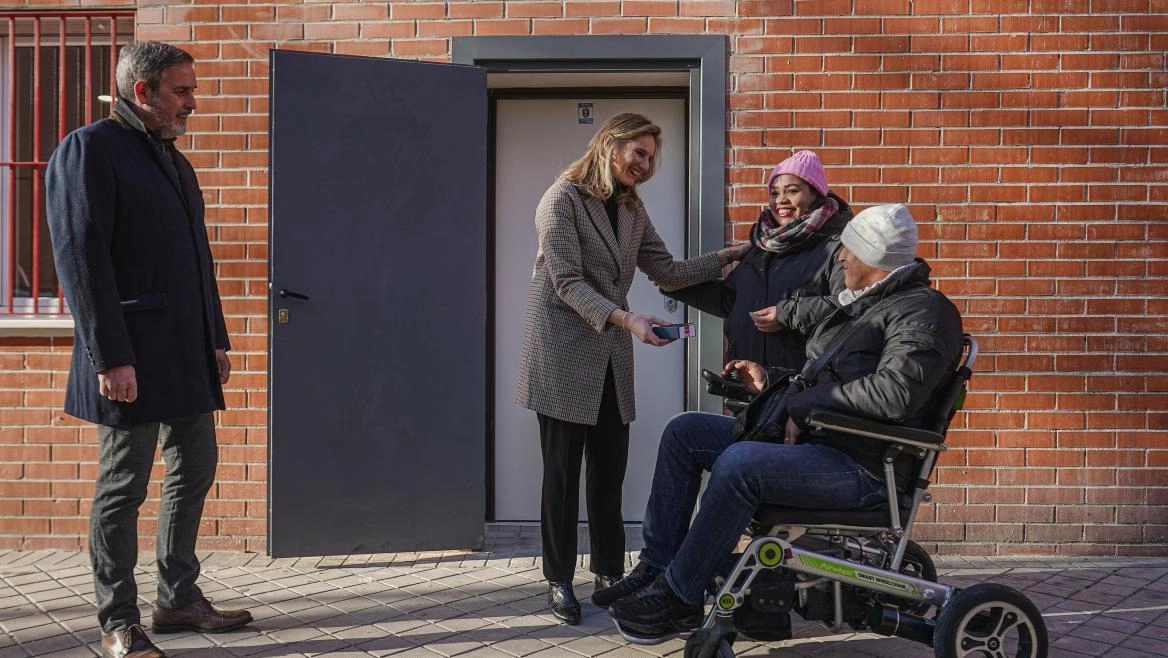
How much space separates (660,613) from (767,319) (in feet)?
3.54

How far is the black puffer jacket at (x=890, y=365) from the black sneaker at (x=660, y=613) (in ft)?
2.16

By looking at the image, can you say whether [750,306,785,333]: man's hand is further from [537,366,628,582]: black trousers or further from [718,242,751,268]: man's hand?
[537,366,628,582]: black trousers

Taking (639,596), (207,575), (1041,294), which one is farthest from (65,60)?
(1041,294)

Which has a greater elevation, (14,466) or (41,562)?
(14,466)

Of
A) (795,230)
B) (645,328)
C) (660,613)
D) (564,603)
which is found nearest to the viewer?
(660,613)

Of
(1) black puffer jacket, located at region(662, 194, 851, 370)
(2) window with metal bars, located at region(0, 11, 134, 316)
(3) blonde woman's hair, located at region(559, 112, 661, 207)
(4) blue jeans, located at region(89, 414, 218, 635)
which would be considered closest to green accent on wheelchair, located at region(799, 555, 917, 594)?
(1) black puffer jacket, located at region(662, 194, 851, 370)

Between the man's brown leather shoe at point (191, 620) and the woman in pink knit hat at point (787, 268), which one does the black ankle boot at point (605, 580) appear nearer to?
the woman in pink knit hat at point (787, 268)

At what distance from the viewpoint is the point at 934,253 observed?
15.6 ft

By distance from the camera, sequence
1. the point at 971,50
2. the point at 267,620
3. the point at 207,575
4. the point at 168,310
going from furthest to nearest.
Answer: the point at 971,50
the point at 207,575
the point at 267,620
the point at 168,310

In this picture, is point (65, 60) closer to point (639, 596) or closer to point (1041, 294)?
point (639, 596)

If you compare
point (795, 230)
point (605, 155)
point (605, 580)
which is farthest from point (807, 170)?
point (605, 580)

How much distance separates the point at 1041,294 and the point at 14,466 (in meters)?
5.08

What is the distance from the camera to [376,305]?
4.67 meters

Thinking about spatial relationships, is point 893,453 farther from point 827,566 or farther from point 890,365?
point 827,566
